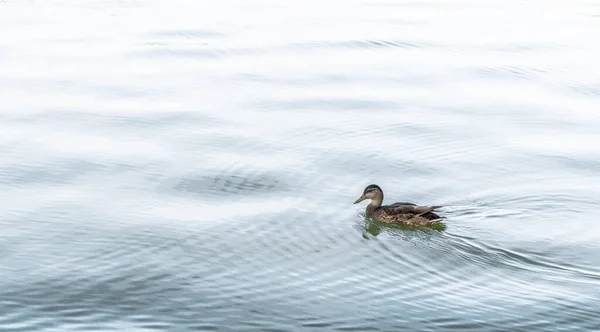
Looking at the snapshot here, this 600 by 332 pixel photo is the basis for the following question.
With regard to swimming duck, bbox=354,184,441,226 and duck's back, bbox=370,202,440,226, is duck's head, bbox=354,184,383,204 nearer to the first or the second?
swimming duck, bbox=354,184,441,226

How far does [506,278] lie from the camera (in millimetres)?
7918

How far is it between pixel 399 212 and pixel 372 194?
1.59ft

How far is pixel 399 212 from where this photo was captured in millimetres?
9336

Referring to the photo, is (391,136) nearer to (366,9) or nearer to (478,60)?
(478,60)

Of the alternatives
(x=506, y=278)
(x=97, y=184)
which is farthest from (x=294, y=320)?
(x=97, y=184)

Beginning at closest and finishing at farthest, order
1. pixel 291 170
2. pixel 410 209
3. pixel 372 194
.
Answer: pixel 410 209 < pixel 372 194 < pixel 291 170

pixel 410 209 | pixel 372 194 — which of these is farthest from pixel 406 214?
pixel 372 194

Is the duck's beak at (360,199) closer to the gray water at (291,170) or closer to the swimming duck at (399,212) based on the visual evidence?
the swimming duck at (399,212)

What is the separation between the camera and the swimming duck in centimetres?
912

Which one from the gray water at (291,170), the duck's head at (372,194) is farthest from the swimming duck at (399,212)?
the gray water at (291,170)

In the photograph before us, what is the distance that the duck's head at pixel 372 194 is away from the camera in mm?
9742

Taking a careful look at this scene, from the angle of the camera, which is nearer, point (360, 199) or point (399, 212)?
point (399, 212)

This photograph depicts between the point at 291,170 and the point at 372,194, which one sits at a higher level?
the point at 291,170

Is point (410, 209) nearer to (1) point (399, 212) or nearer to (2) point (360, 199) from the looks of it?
(1) point (399, 212)
